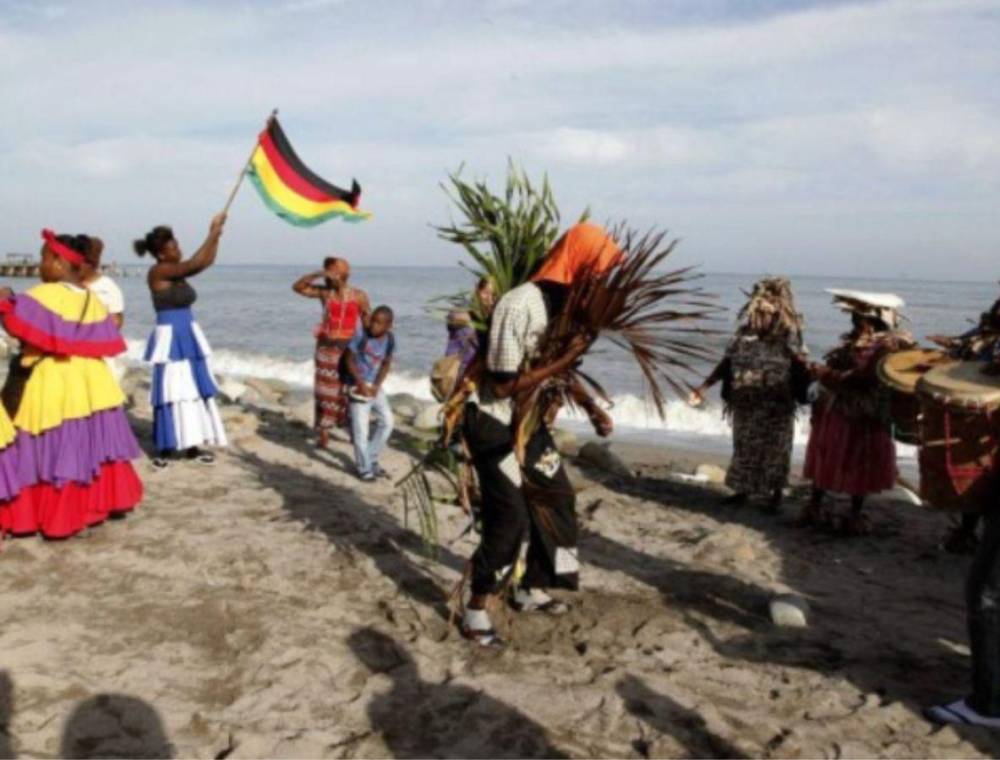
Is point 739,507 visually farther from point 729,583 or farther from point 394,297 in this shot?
point 394,297

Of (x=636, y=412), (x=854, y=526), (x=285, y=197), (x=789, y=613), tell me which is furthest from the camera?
(x=636, y=412)

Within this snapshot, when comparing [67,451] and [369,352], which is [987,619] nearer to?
[67,451]

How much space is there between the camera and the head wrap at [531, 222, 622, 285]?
166 inches

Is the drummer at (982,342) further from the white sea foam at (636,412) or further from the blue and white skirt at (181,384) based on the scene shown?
the blue and white skirt at (181,384)

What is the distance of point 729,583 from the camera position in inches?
217

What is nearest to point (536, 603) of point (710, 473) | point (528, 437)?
point (528, 437)

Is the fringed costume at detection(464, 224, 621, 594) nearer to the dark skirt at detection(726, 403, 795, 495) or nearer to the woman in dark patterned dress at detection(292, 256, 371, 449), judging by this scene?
the dark skirt at detection(726, 403, 795, 495)

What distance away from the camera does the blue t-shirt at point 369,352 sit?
787 cm

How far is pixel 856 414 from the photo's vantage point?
6.34m

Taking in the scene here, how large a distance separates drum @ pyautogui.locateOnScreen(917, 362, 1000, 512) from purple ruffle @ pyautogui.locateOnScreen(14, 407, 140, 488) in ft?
16.0

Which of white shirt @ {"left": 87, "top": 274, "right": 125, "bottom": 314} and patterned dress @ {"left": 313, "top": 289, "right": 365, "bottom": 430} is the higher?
white shirt @ {"left": 87, "top": 274, "right": 125, "bottom": 314}

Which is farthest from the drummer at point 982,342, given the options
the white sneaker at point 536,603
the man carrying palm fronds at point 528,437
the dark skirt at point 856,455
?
the white sneaker at point 536,603

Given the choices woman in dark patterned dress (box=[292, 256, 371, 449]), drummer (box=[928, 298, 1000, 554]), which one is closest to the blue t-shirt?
woman in dark patterned dress (box=[292, 256, 371, 449])

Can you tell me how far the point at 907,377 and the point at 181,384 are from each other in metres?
5.51
